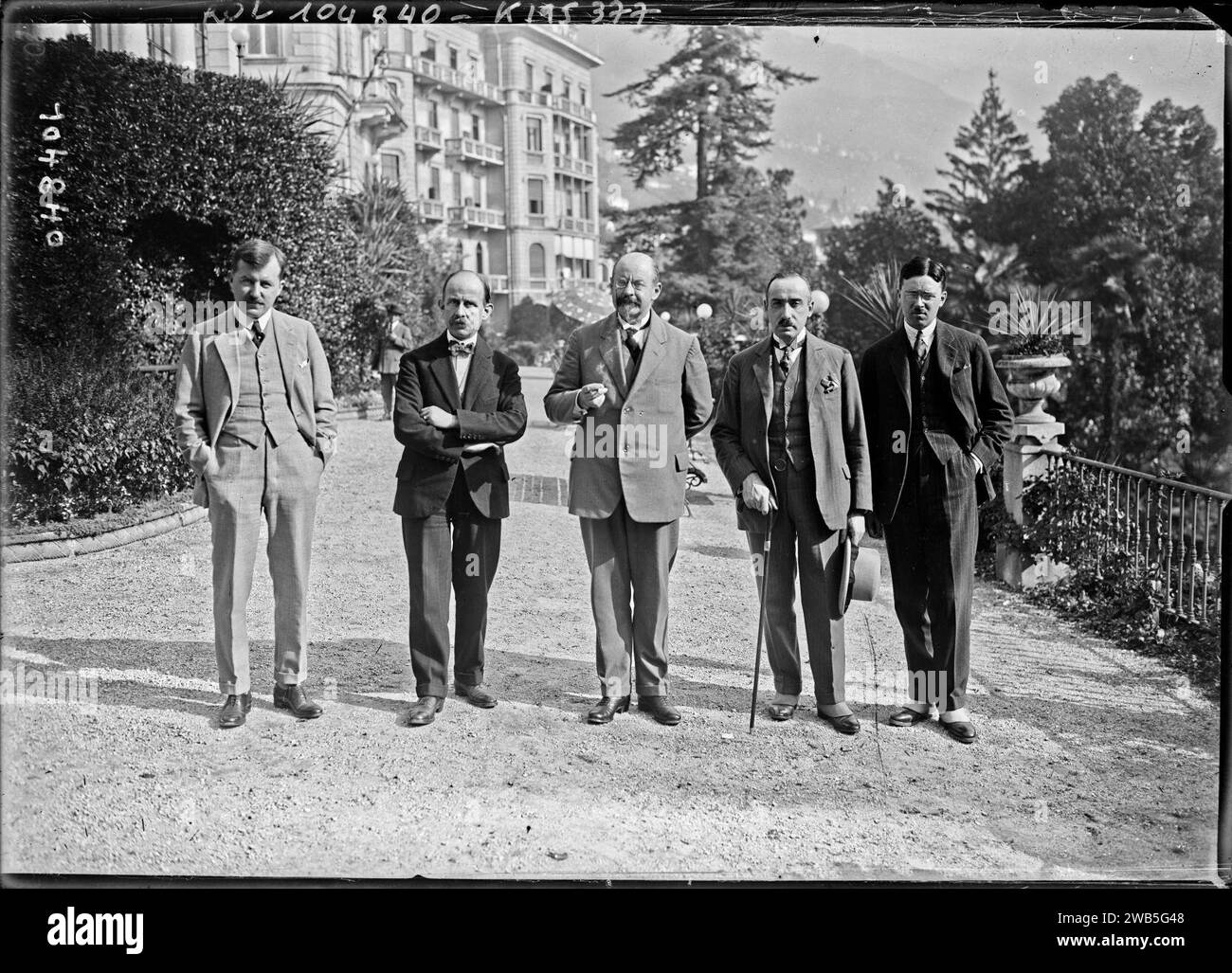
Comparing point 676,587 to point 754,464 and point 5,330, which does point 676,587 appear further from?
point 5,330

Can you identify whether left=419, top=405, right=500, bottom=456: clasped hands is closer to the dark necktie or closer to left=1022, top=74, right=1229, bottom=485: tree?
the dark necktie

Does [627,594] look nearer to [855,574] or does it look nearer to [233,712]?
[855,574]

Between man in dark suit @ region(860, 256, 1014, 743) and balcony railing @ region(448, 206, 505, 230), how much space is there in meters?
3.12

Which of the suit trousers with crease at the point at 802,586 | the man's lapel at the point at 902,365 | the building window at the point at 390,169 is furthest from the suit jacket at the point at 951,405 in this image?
the building window at the point at 390,169

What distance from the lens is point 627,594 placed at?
206 inches

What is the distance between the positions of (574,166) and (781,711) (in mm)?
3660

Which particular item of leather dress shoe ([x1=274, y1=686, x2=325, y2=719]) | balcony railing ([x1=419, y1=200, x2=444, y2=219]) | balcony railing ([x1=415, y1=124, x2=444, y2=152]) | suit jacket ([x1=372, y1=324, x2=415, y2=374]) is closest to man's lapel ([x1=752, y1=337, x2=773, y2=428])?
leather dress shoe ([x1=274, y1=686, x2=325, y2=719])

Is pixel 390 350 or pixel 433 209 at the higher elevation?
pixel 433 209

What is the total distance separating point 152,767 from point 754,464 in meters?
2.88

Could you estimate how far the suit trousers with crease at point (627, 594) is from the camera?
5.16 meters

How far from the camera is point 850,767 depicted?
4750 mm

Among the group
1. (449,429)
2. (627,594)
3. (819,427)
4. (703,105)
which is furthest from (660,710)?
(703,105)

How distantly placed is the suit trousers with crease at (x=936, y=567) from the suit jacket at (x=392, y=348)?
324 inches
